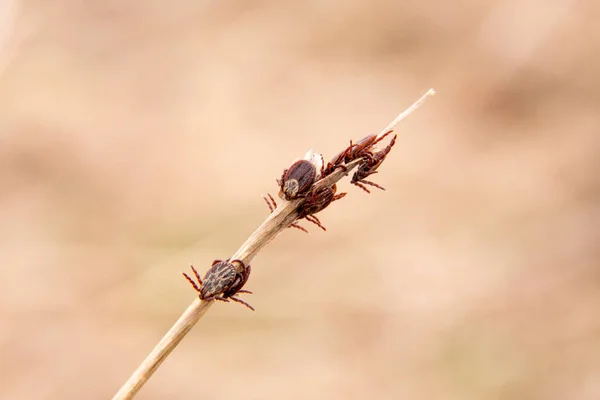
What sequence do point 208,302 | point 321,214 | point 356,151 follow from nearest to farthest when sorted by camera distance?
point 208,302
point 356,151
point 321,214

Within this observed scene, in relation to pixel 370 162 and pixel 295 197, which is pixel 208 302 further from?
pixel 370 162

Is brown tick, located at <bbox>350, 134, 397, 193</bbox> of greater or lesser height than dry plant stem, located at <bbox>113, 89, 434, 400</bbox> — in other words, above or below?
above

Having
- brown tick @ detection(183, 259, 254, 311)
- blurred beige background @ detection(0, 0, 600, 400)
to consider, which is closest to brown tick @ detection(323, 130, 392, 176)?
brown tick @ detection(183, 259, 254, 311)

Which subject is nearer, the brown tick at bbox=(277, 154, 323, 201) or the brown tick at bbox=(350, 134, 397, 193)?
the brown tick at bbox=(277, 154, 323, 201)

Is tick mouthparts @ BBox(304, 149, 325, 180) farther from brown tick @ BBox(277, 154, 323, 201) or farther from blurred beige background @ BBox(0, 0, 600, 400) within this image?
blurred beige background @ BBox(0, 0, 600, 400)

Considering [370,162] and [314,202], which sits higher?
[370,162]

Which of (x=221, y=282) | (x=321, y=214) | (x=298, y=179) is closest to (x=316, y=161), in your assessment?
(x=298, y=179)

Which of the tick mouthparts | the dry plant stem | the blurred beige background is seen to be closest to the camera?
the dry plant stem
